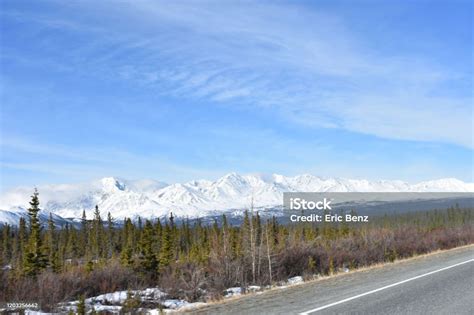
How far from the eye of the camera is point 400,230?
1127 inches

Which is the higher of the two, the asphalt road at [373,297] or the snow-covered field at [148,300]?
the asphalt road at [373,297]

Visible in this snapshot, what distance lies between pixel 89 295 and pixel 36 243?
21.9 metres

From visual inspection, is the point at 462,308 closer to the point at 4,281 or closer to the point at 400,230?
the point at 4,281

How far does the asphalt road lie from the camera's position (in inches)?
329

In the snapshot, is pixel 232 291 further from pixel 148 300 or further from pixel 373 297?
pixel 373 297

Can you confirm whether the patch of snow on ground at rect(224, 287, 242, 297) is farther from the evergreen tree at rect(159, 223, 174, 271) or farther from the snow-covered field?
the evergreen tree at rect(159, 223, 174, 271)

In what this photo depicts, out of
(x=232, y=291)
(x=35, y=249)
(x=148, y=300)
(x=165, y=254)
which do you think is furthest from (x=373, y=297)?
(x=35, y=249)

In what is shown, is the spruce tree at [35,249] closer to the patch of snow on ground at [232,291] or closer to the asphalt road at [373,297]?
the patch of snow on ground at [232,291]

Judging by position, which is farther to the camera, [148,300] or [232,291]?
[232,291]

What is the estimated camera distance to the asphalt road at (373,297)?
8359 mm

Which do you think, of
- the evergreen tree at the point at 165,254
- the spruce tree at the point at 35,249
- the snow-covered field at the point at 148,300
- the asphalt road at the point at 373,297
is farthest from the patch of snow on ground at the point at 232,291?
the spruce tree at the point at 35,249

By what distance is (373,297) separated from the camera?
953 centimetres

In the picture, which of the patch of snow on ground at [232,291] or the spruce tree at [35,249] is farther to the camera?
the spruce tree at [35,249]

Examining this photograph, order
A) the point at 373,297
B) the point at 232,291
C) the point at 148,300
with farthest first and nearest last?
1. the point at 232,291
2. the point at 148,300
3. the point at 373,297
